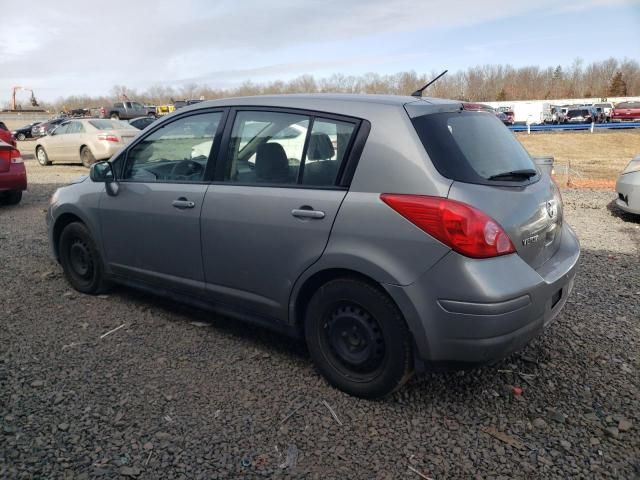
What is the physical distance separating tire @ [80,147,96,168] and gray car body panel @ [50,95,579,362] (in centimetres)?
1322

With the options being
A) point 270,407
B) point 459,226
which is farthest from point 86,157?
point 459,226

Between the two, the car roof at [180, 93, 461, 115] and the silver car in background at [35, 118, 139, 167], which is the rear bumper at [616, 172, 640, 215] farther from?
the silver car in background at [35, 118, 139, 167]

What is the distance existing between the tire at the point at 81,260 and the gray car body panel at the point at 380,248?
38.9 inches

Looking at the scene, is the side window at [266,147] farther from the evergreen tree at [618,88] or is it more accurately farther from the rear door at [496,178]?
the evergreen tree at [618,88]

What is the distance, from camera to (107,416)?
2910 millimetres

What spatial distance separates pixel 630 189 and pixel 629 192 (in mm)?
46

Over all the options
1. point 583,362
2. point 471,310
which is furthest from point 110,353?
point 583,362

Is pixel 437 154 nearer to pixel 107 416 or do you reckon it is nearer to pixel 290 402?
pixel 290 402

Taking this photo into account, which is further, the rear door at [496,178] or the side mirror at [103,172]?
the side mirror at [103,172]

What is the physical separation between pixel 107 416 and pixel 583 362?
117 inches

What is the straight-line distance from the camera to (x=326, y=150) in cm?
308

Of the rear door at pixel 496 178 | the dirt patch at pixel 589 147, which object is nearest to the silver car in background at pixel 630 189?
the rear door at pixel 496 178

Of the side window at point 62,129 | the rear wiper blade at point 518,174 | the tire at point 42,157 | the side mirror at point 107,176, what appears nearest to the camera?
the rear wiper blade at point 518,174

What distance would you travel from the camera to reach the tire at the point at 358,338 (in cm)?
279
